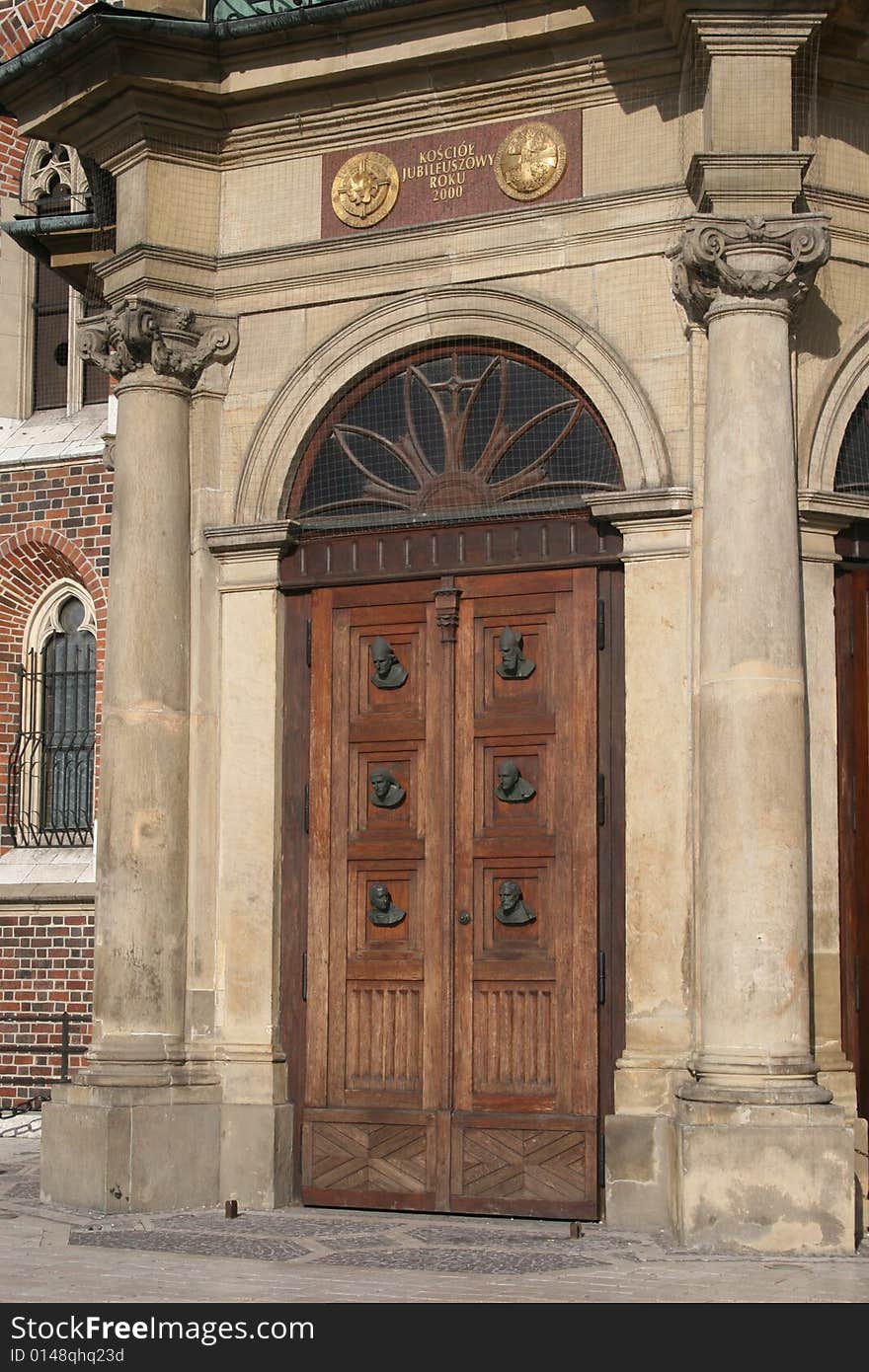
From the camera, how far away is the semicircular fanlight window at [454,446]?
1132 cm

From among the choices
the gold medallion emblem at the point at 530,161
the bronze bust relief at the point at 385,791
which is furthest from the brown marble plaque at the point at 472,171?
the bronze bust relief at the point at 385,791

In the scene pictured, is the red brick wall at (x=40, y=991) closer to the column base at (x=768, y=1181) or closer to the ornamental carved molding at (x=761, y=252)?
the column base at (x=768, y=1181)

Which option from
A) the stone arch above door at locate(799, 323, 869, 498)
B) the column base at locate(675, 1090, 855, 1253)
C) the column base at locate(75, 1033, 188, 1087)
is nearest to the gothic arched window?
the column base at locate(75, 1033, 188, 1087)

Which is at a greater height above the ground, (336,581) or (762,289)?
(762,289)

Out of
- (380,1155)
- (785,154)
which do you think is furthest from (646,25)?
(380,1155)

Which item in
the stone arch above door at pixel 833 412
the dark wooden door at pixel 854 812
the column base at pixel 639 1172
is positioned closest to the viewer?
the column base at pixel 639 1172

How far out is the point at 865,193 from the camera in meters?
11.1

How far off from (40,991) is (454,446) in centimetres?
715

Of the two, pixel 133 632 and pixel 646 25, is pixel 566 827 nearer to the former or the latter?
pixel 133 632

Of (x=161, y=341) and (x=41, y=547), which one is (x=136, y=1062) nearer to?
(x=161, y=341)

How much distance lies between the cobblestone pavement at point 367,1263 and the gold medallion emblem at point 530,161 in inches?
214

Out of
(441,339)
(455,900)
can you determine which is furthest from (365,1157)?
(441,339)

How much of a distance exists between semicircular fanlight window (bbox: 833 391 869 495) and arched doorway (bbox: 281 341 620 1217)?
3.99 ft

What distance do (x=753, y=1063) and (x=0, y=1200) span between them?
4389mm
